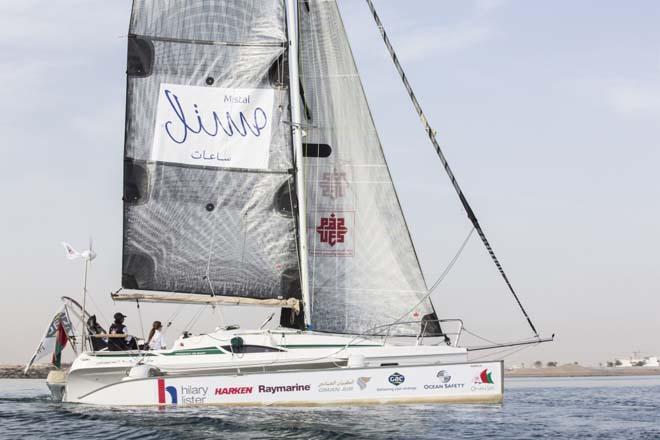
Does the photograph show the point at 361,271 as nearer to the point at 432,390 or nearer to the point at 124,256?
the point at 432,390

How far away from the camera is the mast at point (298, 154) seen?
2439cm

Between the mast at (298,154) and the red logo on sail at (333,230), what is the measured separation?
0.64m

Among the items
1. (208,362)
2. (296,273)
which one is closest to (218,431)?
(208,362)

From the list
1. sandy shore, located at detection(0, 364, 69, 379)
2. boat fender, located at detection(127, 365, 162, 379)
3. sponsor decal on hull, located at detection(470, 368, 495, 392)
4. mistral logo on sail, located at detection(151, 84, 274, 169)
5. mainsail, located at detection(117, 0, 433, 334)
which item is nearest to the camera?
sponsor decal on hull, located at detection(470, 368, 495, 392)

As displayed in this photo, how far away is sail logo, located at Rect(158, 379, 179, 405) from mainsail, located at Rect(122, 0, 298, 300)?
11.8 ft

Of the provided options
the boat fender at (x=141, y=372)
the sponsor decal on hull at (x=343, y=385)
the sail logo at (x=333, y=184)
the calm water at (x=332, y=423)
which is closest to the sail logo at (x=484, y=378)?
the calm water at (x=332, y=423)

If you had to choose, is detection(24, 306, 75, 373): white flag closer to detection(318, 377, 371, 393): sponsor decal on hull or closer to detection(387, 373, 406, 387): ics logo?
detection(318, 377, 371, 393): sponsor decal on hull

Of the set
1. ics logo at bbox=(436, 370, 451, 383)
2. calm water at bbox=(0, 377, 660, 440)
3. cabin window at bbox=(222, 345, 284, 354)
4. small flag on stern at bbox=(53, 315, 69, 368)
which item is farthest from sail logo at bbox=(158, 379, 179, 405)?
ics logo at bbox=(436, 370, 451, 383)

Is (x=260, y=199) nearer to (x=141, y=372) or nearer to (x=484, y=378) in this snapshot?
(x=141, y=372)

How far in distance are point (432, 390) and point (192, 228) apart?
8.44 meters

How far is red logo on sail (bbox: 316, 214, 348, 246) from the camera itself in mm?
24906

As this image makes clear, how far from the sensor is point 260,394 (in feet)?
71.3

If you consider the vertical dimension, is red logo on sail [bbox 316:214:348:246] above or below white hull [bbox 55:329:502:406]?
above

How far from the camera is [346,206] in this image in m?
25.0
